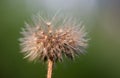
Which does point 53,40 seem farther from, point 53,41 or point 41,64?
point 41,64

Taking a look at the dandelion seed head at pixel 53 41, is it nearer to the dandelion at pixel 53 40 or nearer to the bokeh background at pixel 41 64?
the dandelion at pixel 53 40

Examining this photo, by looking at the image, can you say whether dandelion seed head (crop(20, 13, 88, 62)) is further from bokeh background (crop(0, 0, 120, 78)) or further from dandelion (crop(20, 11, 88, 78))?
bokeh background (crop(0, 0, 120, 78))

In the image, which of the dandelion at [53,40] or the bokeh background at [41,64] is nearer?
the dandelion at [53,40]

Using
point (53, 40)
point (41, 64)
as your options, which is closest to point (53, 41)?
point (53, 40)

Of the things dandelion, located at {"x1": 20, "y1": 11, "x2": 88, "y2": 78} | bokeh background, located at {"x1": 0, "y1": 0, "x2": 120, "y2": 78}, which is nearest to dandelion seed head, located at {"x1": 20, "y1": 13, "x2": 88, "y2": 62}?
dandelion, located at {"x1": 20, "y1": 11, "x2": 88, "y2": 78}

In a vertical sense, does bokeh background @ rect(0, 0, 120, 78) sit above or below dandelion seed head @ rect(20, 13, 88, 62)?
above

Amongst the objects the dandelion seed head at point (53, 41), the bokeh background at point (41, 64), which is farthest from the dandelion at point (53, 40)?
the bokeh background at point (41, 64)

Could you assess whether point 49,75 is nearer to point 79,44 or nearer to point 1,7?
point 79,44

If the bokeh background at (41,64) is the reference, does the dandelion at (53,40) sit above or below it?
below

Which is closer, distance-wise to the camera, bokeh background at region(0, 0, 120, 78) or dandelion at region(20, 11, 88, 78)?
dandelion at region(20, 11, 88, 78)
